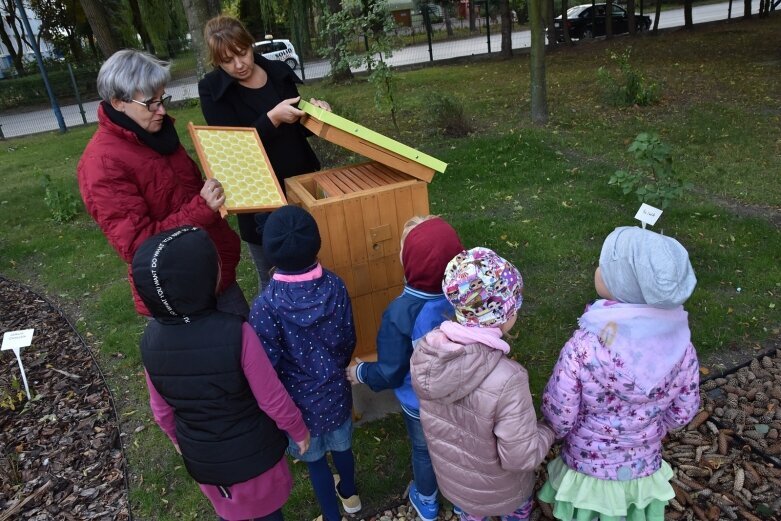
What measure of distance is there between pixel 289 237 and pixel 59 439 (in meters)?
2.48

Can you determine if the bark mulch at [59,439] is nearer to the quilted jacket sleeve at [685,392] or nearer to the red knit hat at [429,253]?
the red knit hat at [429,253]

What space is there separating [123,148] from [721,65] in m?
12.7

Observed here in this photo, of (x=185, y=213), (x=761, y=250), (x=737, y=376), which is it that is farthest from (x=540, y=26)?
(x=185, y=213)

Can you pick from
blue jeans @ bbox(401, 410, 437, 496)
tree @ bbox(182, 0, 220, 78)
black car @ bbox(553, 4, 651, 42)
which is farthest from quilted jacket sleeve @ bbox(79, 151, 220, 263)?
black car @ bbox(553, 4, 651, 42)

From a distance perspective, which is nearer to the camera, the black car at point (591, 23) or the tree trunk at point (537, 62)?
the tree trunk at point (537, 62)

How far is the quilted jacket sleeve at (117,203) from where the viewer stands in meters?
2.24

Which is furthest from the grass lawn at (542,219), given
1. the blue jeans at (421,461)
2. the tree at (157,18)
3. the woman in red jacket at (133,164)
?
the tree at (157,18)

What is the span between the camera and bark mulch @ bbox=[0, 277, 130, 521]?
3010mm

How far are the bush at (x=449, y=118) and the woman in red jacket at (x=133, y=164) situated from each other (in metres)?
6.57

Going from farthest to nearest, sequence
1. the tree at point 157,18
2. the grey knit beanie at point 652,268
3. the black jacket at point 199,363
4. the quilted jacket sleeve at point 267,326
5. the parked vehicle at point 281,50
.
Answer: the parked vehicle at point 281,50, the tree at point 157,18, the quilted jacket sleeve at point 267,326, the black jacket at point 199,363, the grey knit beanie at point 652,268

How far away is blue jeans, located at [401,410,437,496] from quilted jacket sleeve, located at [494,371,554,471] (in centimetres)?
59

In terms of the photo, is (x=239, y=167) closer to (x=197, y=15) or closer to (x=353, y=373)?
(x=353, y=373)

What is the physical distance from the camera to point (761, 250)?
449 centimetres

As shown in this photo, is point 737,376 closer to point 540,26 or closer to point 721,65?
point 540,26
